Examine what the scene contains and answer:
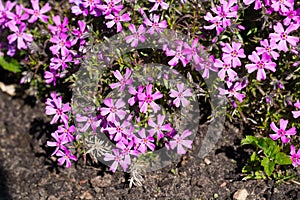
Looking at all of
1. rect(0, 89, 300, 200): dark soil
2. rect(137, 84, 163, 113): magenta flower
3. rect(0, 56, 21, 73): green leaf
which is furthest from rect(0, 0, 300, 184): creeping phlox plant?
rect(0, 56, 21, 73): green leaf

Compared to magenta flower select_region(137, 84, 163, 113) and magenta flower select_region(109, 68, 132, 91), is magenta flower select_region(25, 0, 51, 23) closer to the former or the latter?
magenta flower select_region(109, 68, 132, 91)

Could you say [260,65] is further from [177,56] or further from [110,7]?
[110,7]

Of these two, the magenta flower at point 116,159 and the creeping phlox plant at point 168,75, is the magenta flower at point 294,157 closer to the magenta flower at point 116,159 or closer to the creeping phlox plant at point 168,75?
the creeping phlox plant at point 168,75

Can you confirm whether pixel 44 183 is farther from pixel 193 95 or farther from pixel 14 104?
pixel 193 95

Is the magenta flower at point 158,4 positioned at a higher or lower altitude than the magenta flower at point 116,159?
higher

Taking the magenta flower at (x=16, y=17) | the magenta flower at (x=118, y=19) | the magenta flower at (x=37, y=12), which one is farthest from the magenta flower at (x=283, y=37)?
the magenta flower at (x=16, y=17)

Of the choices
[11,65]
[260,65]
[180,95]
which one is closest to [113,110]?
[180,95]

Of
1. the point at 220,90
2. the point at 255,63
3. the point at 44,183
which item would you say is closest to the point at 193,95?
the point at 220,90

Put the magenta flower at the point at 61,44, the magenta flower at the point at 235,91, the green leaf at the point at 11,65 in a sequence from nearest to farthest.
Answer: the magenta flower at the point at 235,91
the magenta flower at the point at 61,44
the green leaf at the point at 11,65
